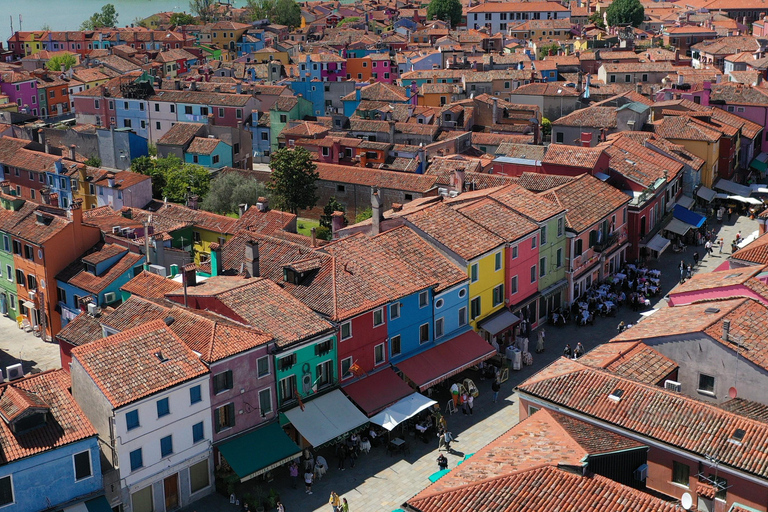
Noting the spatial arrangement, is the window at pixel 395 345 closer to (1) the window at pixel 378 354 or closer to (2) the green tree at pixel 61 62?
(1) the window at pixel 378 354

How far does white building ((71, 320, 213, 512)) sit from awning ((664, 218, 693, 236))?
35568mm

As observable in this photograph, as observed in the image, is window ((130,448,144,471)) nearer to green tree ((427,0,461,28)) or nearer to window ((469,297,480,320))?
window ((469,297,480,320))

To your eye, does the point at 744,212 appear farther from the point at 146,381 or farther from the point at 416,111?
the point at 146,381

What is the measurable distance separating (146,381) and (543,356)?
20.1 metres

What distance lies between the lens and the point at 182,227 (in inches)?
2162

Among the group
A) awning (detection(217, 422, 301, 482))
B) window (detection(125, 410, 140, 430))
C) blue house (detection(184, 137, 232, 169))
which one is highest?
blue house (detection(184, 137, 232, 169))

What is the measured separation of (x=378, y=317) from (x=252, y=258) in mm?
6254

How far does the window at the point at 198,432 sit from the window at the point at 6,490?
6443mm

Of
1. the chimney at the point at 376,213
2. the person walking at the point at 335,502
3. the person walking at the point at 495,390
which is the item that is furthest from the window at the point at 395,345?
the person walking at the point at 335,502

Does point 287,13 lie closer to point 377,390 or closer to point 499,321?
point 499,321

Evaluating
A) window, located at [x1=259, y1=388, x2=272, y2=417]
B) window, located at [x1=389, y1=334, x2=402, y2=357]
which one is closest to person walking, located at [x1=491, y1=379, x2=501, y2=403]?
window, located at [x1=389, y1=334, x2=402, y2=357]

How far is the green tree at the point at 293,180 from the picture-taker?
214 feet

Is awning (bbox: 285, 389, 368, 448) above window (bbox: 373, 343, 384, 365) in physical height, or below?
below

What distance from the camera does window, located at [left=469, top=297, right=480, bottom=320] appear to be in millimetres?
43156
